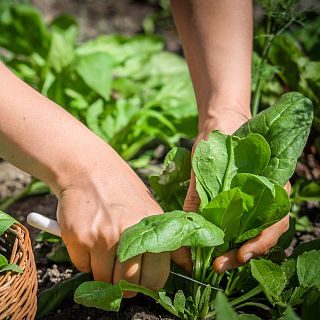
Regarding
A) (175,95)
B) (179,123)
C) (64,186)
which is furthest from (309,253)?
(175,95)

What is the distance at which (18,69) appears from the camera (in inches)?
90.9

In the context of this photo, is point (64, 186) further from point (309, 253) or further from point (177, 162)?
point (309, 253)

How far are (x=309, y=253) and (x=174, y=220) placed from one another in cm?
28

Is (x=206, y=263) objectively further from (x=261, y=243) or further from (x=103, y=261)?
(x=103, y=261)

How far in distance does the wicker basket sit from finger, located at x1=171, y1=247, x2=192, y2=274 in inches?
10.1

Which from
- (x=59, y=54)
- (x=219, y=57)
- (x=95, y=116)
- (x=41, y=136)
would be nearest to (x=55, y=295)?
(x=41, y=136)

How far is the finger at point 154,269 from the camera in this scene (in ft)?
3.77

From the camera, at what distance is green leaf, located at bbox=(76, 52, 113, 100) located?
2.05 meters

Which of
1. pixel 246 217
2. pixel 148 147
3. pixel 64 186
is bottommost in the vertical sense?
pixel 148 147

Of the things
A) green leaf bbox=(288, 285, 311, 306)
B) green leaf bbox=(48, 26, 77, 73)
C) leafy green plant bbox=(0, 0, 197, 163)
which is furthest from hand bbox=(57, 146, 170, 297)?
green leaf bbox=(48, 26, 77, 73)

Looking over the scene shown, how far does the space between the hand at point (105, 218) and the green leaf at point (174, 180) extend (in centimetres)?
16

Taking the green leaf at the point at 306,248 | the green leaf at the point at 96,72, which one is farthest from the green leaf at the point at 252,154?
the green leaf at the point at 96,72

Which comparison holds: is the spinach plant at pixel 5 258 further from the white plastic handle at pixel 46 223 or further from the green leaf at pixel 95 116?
the green leaf at pixel 95 116

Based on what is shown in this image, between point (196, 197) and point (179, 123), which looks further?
point (179, 123)
